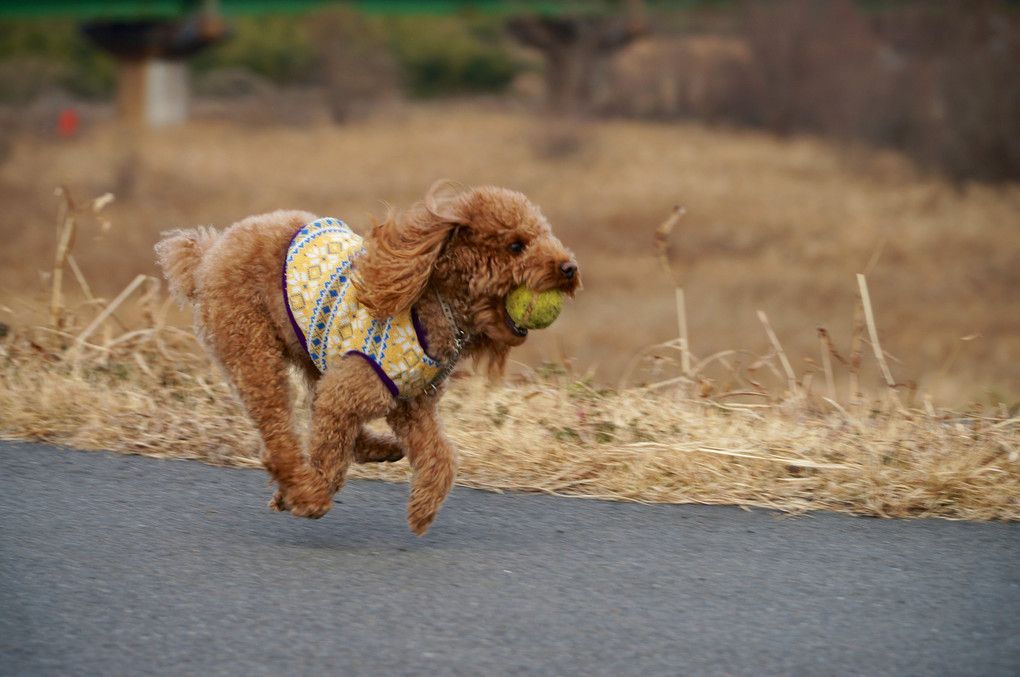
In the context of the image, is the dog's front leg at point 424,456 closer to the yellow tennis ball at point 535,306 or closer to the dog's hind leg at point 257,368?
the dog's hind leg at point 257,368

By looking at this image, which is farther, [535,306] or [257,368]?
[257,368]

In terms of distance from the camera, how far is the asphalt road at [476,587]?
3105 millimetres

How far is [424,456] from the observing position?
3998 millimetres

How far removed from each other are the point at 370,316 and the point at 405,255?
269mm

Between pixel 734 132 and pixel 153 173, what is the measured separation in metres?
13.2

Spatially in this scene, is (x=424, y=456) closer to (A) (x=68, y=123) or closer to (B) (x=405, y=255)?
(B) (x=405, y=255)

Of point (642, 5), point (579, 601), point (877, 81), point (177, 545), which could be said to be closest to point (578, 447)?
point (579, 601)

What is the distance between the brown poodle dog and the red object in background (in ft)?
77.9

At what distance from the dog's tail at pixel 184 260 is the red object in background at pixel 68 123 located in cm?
2325

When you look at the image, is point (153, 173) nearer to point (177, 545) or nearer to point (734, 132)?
point (734, 132)

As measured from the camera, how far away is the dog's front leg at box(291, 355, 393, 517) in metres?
3.86

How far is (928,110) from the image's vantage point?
23375 mm

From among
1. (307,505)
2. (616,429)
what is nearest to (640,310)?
(616,429)

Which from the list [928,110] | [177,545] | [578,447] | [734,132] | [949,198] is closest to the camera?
[177,545]
